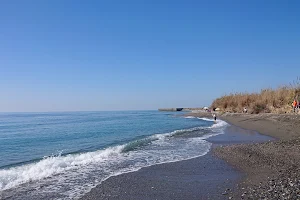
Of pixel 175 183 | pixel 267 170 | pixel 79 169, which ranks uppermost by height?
pixel 267 170

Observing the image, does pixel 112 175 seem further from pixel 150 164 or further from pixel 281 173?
pixel 281 173

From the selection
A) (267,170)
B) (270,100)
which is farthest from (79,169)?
(270,100)

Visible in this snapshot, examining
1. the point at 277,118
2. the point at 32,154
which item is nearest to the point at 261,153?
the point at 32,154

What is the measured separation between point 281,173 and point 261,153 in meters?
4.41

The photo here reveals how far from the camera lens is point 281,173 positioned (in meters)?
9.12

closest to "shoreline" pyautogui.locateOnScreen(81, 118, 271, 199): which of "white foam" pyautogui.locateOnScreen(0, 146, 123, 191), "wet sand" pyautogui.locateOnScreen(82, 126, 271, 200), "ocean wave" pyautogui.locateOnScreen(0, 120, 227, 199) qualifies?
"wet sand" pyautogui.locateOnScreen(82, 126, 271, 200)

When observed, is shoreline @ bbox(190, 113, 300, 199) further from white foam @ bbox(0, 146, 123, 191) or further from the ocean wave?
white foam @ bbox(0, 146, 123, 191)

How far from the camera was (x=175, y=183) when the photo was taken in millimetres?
9016

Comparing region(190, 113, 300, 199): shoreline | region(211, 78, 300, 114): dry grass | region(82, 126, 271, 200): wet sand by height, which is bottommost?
region(82, 126, 271, 200): wet sand

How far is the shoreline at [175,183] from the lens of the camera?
25.5 feet

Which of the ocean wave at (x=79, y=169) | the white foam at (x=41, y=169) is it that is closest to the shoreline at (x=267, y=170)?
the ocean wave at (x=79, y=169)

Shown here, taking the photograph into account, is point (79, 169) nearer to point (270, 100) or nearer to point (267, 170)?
point (267, 170)

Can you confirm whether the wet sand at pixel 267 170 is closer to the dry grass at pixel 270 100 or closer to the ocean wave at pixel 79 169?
the ocean wave at pixel 79 169

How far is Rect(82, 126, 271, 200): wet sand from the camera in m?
7.76
